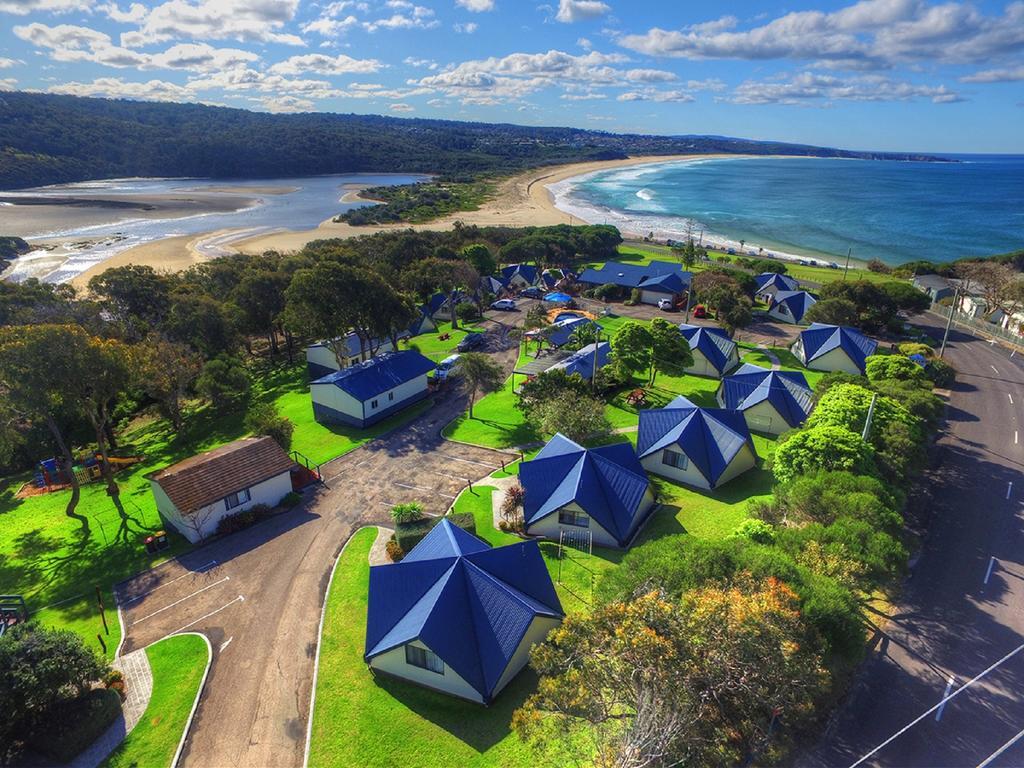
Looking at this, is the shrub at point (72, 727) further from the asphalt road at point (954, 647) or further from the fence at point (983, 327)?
the fence at point (983, 327)

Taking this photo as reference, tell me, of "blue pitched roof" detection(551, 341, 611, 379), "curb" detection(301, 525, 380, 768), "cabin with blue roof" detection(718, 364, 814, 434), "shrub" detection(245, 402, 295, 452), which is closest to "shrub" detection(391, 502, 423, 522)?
"curb" detection(301, 525, 380, 768)

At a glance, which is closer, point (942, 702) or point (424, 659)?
point (942, 702)

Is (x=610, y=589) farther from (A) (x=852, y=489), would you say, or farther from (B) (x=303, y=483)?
(B) (x=303, y=483)

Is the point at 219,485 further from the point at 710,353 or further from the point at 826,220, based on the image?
the point at 826,220

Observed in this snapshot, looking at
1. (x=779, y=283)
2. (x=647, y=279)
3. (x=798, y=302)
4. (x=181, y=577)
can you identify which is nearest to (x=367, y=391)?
(x=181, y=577)

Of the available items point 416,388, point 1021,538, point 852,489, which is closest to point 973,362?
point 1021,538

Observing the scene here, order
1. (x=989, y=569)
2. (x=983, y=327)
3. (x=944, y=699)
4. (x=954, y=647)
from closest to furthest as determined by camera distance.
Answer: (x=944, y=699)
(x=954, y=647)
(x=989, y=569)
(x=983, y=327)
